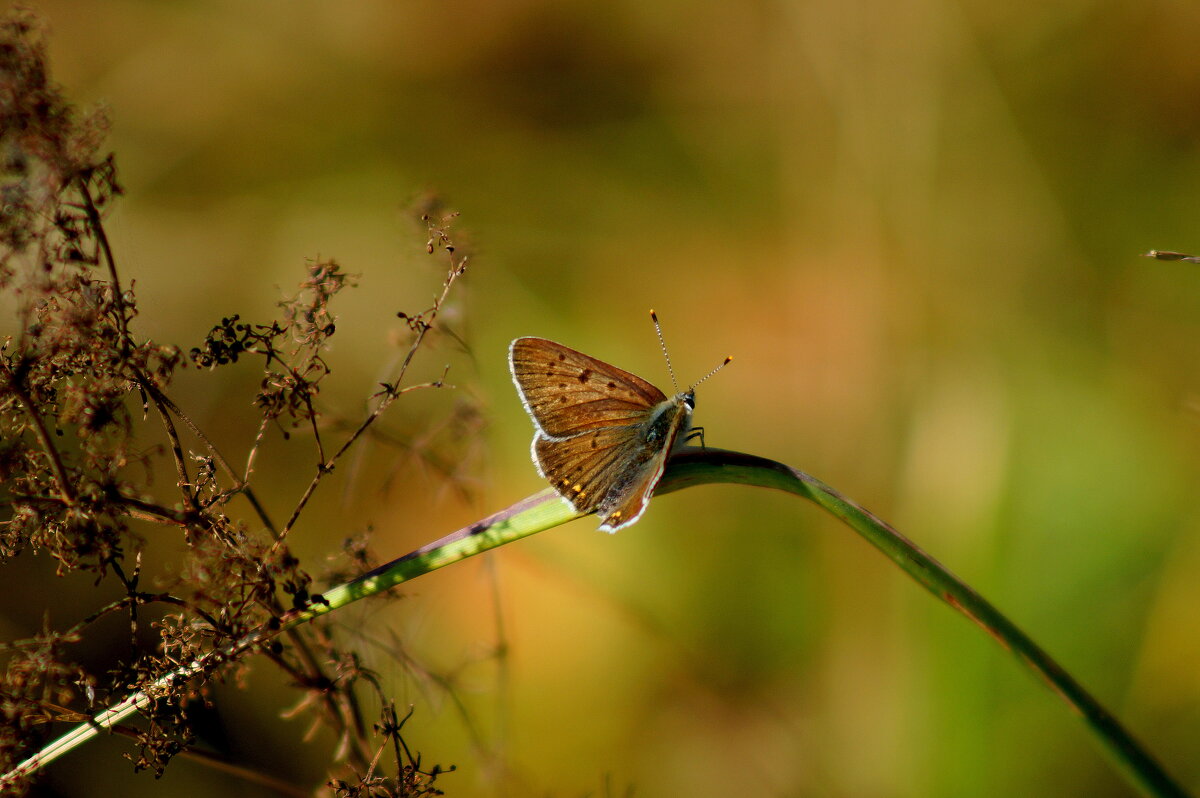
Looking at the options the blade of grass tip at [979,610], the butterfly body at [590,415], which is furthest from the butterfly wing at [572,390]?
the blade of grass tip at [979,610]

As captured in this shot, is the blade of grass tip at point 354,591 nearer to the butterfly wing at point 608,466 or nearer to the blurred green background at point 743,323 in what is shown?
the butterfly wing at point 608,466

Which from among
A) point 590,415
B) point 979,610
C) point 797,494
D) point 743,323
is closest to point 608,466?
point 590,415

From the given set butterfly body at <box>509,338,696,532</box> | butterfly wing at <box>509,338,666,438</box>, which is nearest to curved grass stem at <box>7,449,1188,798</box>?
butterfly body at <box>509,338,696,532</box>

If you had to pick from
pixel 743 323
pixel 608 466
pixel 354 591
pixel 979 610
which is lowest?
pixel 979 610

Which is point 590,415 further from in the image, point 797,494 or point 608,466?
point 797,494

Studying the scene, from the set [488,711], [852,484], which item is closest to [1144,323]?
[852,484]

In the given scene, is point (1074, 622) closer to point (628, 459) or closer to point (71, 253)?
point (628, 459)

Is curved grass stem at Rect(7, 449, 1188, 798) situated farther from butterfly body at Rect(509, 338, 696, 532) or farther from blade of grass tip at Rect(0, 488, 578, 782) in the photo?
Answer: butterfly body at Rect(509, 338, 696, 532)
